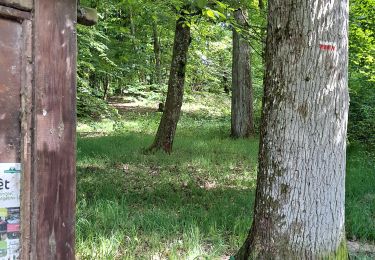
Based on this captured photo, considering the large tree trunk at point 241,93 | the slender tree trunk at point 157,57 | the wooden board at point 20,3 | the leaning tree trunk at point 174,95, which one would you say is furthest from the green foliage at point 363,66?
the slender tree trunk at point 157,57

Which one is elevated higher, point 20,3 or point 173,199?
point 20,3

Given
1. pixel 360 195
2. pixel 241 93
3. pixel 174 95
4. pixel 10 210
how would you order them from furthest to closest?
pixel 241 93, pixel 174 95, pixel 360 195, pixel 10 210

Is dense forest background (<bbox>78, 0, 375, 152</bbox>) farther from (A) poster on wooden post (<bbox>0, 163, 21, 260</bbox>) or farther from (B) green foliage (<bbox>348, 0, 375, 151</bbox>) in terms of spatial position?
(A) poster on wooden post (<bbox>0, 163, 21, 260</bbox>)

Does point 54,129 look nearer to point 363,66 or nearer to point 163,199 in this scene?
point 163,199

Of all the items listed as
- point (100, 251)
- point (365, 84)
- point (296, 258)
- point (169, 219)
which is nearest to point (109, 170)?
point (169, 219)

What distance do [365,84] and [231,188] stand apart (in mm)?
7532

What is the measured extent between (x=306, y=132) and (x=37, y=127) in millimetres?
2007

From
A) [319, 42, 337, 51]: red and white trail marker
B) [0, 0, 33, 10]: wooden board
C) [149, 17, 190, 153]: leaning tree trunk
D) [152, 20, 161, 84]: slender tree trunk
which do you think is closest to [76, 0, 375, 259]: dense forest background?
[149, 17, 190, 153]: leaning tree trunk

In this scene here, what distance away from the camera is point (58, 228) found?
2293 mm

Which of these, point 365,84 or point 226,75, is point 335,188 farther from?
point 226,75

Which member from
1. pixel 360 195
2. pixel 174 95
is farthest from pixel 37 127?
pixel 174 95

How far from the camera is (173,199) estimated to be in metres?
6.29

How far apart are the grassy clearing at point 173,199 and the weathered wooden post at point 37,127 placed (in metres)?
1.76

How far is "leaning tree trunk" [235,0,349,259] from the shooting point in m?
3.16
